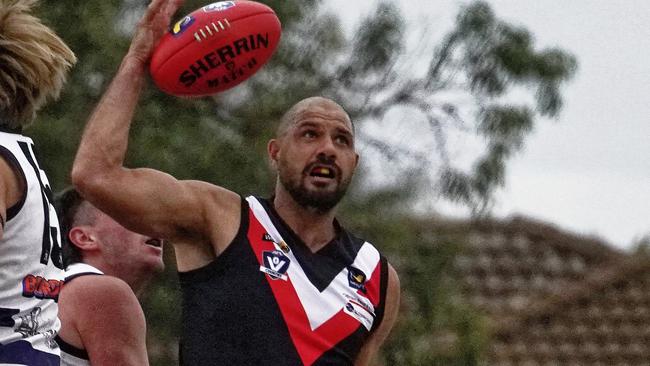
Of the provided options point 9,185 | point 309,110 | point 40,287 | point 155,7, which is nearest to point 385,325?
point 309,110

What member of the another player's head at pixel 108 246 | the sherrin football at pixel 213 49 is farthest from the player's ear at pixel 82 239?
the sherrin football at pixel 213 49

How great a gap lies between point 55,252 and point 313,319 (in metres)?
1.26

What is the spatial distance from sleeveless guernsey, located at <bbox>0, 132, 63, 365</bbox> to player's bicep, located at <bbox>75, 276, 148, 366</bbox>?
70 centimetres

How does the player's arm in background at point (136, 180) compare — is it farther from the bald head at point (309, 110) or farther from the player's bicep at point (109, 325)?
the bald head at point (309, 110)

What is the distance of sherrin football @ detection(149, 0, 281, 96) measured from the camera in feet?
20.0

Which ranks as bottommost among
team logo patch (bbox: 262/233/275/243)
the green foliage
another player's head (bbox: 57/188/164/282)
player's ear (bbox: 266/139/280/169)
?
the green foliage

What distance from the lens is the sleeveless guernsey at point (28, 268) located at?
5.25 metres

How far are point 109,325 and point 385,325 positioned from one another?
47.8 inches

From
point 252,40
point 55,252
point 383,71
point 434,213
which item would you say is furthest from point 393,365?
point 55,252

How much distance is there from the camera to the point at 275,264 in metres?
6.45

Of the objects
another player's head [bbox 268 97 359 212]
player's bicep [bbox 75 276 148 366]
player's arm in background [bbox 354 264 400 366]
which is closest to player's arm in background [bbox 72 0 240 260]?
player's bicep [bbox 75 276 148 366]

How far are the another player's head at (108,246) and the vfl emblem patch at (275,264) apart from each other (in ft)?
1.94

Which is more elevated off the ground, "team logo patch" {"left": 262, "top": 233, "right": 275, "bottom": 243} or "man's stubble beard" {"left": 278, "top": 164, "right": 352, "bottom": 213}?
"man's stubble beard" {"left": 278, "top": 164, "right": 352, "bottom": 213}

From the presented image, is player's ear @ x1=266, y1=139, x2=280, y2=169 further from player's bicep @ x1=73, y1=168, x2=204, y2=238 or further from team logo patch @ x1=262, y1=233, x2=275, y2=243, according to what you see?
player's bicep @ x1=73, y1=168, x2=204, y2=238
